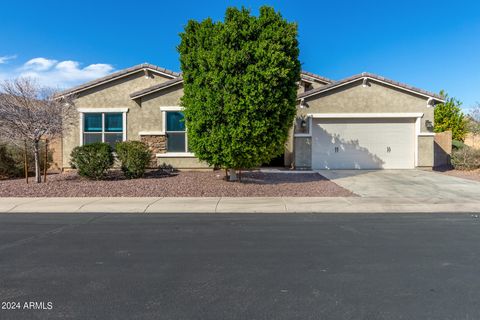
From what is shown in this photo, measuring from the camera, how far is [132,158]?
43.2ft

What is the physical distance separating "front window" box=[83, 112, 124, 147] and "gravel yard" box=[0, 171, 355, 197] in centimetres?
346

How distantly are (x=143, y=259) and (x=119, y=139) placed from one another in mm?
12706

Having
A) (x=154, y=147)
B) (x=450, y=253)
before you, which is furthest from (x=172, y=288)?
(x=154, y=147)

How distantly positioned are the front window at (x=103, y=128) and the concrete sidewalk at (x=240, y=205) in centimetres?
693

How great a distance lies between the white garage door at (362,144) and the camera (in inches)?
645

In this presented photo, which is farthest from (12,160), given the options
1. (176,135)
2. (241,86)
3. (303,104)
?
(303,104)

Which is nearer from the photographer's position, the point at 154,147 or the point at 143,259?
the point at 143,259

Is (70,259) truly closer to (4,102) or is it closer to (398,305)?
(398,305)

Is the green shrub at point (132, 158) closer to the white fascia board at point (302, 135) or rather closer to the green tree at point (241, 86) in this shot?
the green tree at point (241, 86)

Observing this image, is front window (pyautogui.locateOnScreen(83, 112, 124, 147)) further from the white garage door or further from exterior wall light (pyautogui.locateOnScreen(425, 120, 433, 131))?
exterior wall light (pyautogui.locateOnScreen(425, 120, 433, 131))

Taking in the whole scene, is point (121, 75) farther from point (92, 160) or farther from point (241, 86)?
point (241, 86)

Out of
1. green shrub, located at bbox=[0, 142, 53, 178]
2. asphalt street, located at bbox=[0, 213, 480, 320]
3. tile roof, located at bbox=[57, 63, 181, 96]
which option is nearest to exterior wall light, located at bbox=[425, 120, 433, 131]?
asphalt street, located at bbox=[0, 213, 480, 320]

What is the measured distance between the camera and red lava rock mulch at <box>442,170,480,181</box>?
14133mm

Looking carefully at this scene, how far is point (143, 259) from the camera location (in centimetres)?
488
